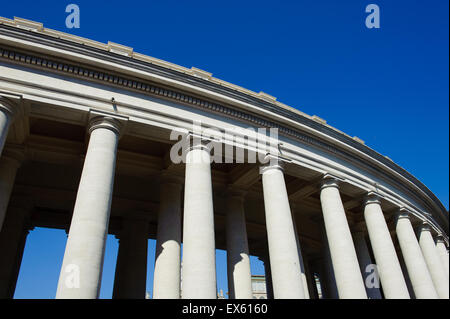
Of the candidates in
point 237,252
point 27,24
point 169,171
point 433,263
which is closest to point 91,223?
point 169,171

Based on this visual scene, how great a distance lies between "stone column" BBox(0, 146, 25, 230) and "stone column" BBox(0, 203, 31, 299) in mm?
12007

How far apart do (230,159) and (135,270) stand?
24.3 m

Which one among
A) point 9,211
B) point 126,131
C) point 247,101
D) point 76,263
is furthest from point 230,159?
point 9,211

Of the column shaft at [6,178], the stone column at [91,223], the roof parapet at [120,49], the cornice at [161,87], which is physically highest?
the roof parapet at [120,49]

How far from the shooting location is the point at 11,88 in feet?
129

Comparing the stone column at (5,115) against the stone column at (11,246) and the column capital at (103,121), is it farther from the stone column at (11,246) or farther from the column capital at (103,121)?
the stone column at (11,246)

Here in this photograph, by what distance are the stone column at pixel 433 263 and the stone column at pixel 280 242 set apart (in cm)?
4707

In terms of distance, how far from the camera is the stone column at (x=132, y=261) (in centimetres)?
5616

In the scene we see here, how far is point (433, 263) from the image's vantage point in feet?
249

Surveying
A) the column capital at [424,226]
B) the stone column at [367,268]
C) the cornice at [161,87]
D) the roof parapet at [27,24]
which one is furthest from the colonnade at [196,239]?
the roof parapet at [27,24]

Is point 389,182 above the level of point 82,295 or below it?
above

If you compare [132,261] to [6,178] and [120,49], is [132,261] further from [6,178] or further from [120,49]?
[120,49]

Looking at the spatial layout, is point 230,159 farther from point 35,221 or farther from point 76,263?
point 35,221

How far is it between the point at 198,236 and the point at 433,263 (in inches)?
2410
